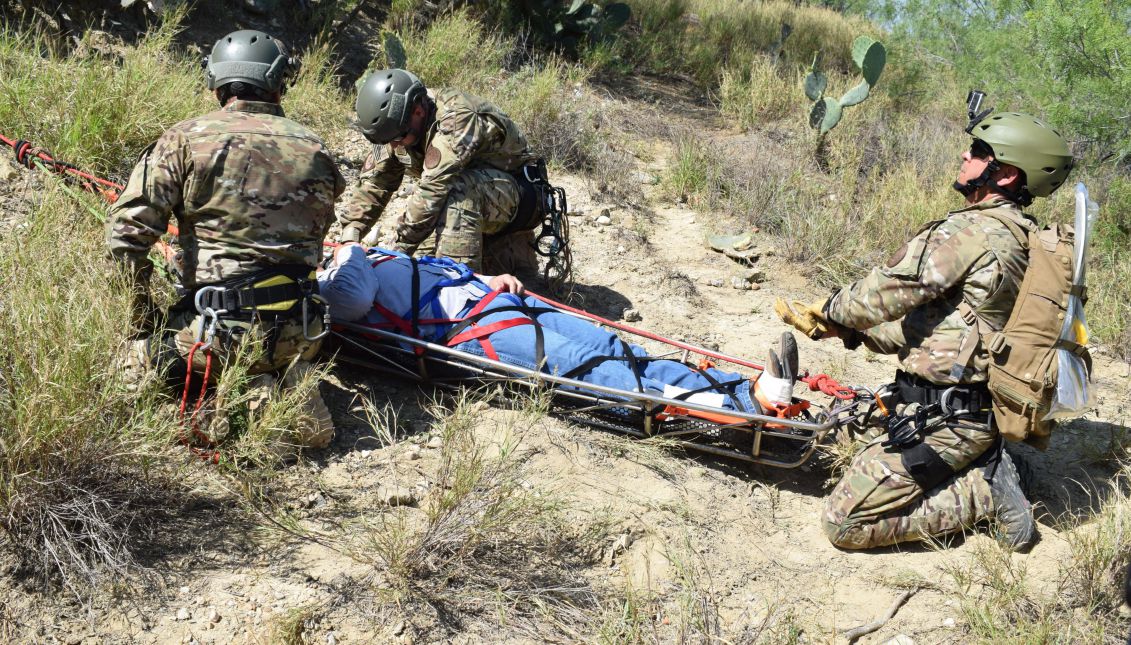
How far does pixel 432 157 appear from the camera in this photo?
498cm

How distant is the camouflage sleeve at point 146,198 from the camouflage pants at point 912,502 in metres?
2.98

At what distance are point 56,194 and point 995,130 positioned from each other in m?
4.23

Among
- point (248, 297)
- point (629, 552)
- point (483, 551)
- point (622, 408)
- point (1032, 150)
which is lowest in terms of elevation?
point (629, 552)

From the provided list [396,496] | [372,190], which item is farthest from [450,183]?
[396,496]

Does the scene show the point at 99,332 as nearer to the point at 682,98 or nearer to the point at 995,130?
the point at 995,130

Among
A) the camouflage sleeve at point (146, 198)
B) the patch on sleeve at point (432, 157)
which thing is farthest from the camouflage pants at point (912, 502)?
the camouflage sleeve at point (146, 198)

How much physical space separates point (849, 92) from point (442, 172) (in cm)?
410

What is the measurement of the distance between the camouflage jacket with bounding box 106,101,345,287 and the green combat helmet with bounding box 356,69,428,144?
998 millimetres

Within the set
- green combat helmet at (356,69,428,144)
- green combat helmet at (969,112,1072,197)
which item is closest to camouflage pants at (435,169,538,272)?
green combat helmet at (356,69,428,144)

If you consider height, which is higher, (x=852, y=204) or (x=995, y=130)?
(x=995, y=130)

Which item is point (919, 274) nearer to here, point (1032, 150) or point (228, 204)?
point (1032, 150)

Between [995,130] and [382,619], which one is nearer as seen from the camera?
[382,619]

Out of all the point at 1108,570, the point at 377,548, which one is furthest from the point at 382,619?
the point at 1108,570

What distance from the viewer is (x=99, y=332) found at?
3.07 meters
